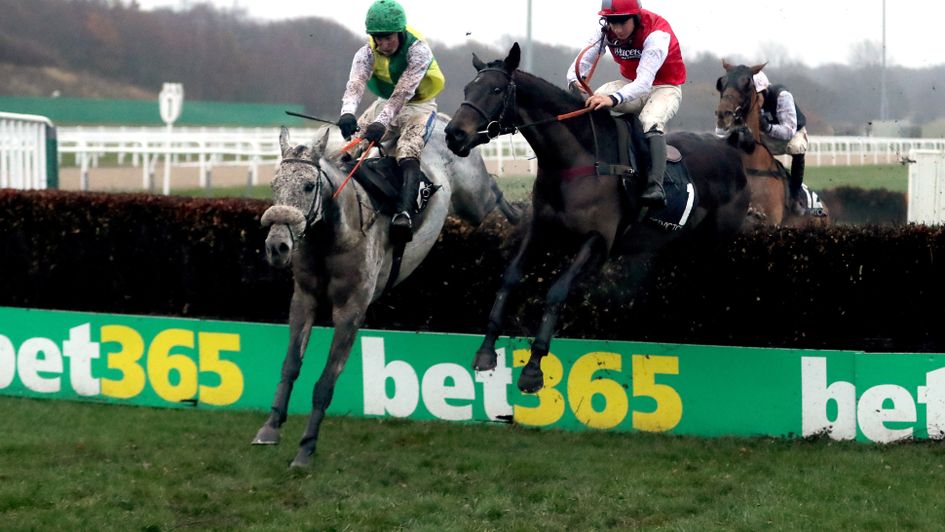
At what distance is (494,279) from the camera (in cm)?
898

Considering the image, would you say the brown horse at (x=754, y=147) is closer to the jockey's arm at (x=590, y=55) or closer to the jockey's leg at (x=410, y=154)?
the jockey's arm at (x=590, y=55)

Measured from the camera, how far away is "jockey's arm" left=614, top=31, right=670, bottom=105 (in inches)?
310

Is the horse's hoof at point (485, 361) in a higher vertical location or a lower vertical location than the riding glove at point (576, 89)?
lower

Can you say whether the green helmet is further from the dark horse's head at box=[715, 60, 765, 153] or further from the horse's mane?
the dark horse's head at box=[715, 60, 765, 153]

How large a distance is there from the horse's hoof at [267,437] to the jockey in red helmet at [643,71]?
2.65 meters

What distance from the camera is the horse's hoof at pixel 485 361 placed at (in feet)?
23.7

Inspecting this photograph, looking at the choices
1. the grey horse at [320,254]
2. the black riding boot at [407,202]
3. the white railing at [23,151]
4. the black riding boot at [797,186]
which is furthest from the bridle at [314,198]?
the white railing at [23,151]

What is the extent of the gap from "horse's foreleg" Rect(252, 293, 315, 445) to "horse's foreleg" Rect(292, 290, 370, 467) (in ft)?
0.49

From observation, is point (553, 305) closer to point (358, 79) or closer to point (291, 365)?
point (291, 365)

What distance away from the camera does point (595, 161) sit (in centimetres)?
784

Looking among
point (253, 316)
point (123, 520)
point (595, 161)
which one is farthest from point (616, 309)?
point (123, 520)

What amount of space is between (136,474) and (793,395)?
3.83m

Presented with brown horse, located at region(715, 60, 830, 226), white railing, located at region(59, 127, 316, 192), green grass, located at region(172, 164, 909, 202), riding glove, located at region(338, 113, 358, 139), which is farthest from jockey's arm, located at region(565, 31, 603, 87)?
white railing, located at region(59, 127, 316, 192)

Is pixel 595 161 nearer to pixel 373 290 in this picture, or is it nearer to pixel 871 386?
pixel 373 290
